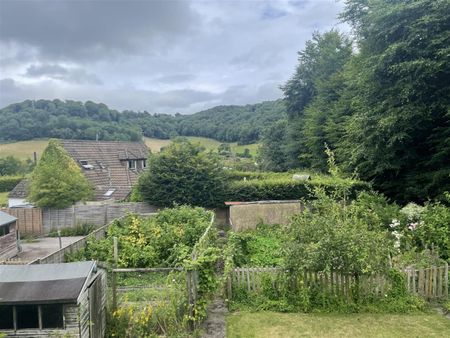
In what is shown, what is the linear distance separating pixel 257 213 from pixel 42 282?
1226cm

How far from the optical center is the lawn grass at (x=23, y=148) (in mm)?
49650

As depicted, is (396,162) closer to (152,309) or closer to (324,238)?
(324,238)

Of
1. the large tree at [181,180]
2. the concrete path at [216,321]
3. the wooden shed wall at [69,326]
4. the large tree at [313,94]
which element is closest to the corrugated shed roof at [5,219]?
the large tree at [181,180]

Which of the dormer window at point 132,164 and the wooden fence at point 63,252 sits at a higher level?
the dormer window at point 132,164

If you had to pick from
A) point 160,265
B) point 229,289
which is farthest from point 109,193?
point 229,289

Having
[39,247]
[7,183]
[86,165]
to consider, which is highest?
[86,165]

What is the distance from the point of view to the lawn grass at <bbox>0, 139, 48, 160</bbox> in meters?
49.7

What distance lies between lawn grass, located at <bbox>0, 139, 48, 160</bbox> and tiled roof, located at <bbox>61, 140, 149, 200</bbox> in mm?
20214

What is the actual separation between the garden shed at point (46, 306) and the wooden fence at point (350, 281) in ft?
13.2

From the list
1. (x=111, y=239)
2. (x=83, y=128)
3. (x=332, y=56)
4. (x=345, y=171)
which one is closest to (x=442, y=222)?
(x=345, y=171)

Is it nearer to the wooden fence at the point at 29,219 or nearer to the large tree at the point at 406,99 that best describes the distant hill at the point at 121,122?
the wooden fence at the point at 29,219

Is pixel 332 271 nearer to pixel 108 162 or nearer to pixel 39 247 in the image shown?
pixel 39 247

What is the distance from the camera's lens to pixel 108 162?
107 feet

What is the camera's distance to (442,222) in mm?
11445
